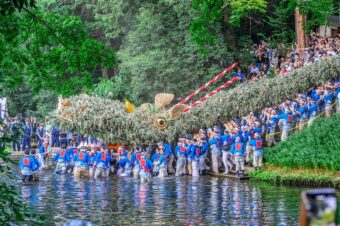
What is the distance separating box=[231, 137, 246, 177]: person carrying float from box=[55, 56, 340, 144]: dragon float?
3.12m

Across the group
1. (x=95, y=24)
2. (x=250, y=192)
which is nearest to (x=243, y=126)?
(x=250, y=192)


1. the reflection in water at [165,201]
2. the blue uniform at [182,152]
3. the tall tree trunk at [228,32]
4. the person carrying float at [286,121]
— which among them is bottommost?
the reflection in water at [165,201]

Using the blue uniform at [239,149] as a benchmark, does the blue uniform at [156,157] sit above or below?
below

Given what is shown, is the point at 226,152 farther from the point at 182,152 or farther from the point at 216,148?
the point at 182,152

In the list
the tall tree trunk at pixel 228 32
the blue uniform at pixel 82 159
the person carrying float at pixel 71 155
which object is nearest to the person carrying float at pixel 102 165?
the blue uniform at pixel 82 159

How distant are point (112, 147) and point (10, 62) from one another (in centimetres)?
2025

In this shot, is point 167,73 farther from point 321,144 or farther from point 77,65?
point 77,65

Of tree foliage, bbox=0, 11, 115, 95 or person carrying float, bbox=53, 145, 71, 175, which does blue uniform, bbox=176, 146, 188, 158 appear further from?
tree foliage, bbox=0, 11, 115, 95

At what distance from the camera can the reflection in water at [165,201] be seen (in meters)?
20.7

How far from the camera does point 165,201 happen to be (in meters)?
24.8

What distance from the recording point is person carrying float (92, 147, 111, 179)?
113 feet

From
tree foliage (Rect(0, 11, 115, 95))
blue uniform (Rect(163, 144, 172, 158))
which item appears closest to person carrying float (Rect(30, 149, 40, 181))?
blue uniform (Rect(163, 144, 172, 158))

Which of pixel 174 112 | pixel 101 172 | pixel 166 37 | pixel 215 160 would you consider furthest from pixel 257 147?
A: pixel 166 37

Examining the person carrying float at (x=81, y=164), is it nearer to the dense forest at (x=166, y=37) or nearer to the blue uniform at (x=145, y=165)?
the dense forest at (x=166, y=37)
